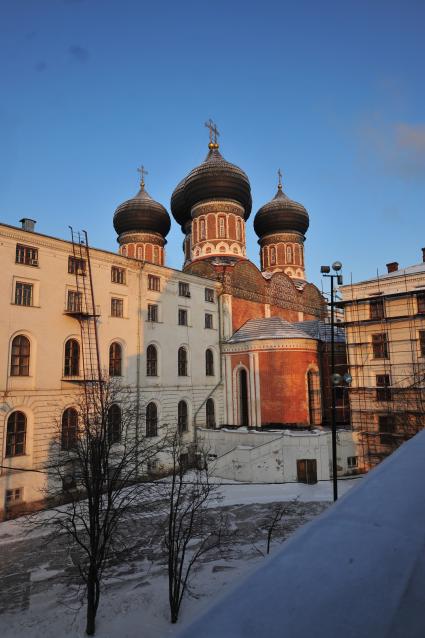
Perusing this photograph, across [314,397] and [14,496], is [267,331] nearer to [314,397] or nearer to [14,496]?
[314,397]

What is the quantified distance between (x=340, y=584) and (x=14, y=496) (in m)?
19.1

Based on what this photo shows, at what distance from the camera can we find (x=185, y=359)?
85.5ft

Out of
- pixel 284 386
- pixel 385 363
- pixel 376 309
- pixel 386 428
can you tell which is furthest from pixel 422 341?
pixel 284 386

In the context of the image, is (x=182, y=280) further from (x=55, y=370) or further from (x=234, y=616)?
(x=234, y=616)

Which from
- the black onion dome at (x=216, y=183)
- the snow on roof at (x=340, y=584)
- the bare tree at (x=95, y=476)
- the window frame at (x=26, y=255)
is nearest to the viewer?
the snow on roof at (x=340, y=584)

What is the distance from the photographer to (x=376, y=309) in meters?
23.5

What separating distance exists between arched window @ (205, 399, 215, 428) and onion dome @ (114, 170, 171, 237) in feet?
71.2

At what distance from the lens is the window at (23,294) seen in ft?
59.6

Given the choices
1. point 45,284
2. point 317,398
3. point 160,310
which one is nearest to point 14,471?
point 45,284

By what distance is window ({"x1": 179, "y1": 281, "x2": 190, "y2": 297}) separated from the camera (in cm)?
2620

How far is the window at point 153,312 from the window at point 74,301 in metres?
4.58

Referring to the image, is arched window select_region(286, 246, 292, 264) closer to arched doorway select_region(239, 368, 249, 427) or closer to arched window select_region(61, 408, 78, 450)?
arched doorway select_region(239, 368, 249, 427)

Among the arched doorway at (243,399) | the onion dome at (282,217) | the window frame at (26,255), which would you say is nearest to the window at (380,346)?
the arched doorway at (243,399)

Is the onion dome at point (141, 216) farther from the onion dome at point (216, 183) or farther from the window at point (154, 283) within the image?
the window at point (154, 283)
